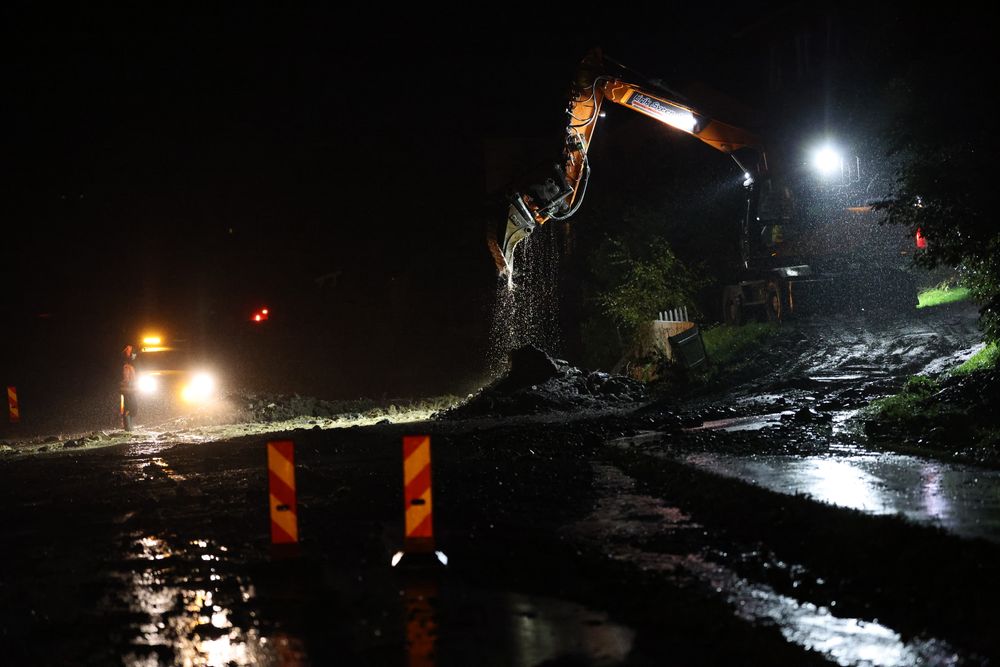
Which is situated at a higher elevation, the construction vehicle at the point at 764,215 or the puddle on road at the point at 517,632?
the construction vehicle at the point at 764,215

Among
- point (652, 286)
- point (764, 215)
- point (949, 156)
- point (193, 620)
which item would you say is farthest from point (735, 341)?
point (193, 620)

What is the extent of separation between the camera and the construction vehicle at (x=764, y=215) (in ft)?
64.4

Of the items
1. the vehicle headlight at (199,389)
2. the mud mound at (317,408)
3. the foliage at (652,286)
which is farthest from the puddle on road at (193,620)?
the foliage at (652,286)

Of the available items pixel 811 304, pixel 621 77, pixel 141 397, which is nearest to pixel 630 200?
pixel 811 304

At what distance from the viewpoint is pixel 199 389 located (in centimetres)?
2619

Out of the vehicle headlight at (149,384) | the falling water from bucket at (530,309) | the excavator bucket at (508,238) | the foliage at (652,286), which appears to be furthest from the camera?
the falling water from bucket at (530,309)

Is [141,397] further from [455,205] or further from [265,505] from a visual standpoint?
[455,205]

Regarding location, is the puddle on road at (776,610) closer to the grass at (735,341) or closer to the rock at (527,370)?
the rock at (527,370)

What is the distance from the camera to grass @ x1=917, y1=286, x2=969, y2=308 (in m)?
24.5

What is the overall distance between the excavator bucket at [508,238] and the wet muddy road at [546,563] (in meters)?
6.09

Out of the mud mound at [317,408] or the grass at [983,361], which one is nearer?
the grass at [983,361]

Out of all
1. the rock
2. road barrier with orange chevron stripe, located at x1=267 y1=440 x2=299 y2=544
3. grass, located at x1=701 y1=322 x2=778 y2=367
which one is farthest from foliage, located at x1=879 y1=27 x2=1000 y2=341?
the rock

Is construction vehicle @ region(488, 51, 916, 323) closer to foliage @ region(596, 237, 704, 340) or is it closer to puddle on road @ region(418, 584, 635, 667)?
foliage @ region(596, 237, 704, 340)

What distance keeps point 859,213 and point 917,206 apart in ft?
32.2
